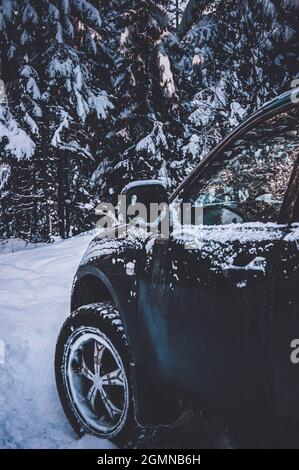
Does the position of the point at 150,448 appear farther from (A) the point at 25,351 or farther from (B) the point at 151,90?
(B) the point at 151,90

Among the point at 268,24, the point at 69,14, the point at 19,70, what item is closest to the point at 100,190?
the point at 19,70

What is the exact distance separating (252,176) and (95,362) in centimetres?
162

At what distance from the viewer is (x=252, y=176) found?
2346mm

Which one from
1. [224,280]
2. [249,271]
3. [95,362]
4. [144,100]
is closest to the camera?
[249,271]

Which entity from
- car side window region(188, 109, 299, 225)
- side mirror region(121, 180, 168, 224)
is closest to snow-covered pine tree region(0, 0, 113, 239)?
side mirror region(121, 180, 168, 224)

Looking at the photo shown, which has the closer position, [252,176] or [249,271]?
[249,271]

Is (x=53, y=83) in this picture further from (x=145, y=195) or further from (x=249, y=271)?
(x=249, y=271)

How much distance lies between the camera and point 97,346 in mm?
2963

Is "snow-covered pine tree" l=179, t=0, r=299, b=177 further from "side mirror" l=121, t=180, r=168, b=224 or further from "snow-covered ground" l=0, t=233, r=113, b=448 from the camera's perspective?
"side mirror" l=121, t=180, r=168, b=224

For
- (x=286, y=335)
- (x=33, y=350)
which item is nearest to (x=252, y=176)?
(x=286, y=335)

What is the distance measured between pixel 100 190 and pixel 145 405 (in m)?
13.0

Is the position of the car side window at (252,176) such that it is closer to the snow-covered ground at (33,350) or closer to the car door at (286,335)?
the car door at (286,335)

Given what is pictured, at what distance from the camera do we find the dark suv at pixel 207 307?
5.94 ft

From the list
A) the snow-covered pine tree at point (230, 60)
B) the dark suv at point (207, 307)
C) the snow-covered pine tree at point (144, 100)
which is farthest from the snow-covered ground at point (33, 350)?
the snow-covered pine tree at point (230, 60)
